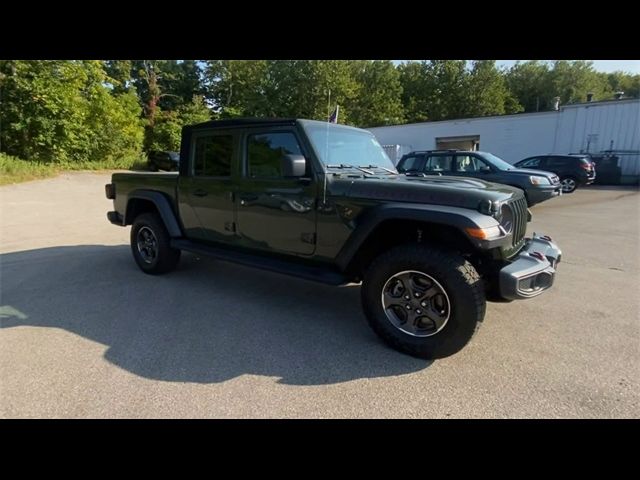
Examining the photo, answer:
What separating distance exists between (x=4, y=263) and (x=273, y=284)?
4.13 metres

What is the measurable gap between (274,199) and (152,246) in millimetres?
2329

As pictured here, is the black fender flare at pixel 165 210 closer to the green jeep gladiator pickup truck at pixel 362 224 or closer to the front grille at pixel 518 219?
the green jeep gladiator pickup truck at pixel 362 224

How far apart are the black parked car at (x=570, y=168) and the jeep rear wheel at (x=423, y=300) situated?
14.4 meters

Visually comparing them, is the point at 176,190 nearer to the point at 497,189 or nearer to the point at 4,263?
the point at 4,263

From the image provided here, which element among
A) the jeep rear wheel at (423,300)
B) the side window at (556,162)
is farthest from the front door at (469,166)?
the jeep rear wheel at (423,300)

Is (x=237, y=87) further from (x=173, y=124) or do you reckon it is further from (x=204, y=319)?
(x=204, y=319)

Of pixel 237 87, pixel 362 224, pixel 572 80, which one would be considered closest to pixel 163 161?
pixel 237 87

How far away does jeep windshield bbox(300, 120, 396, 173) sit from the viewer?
3.80 meters

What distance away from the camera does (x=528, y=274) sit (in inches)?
116

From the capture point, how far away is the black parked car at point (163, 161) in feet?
76.5

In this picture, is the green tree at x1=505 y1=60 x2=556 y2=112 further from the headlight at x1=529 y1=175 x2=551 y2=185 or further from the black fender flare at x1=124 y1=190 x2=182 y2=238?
the black fender flare at x1=124 y1=190 x2=182 y2=238

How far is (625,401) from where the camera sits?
258 centimetres

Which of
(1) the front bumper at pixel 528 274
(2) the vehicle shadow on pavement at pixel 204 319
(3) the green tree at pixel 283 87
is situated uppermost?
(3) the green tree at pixel 283 87
